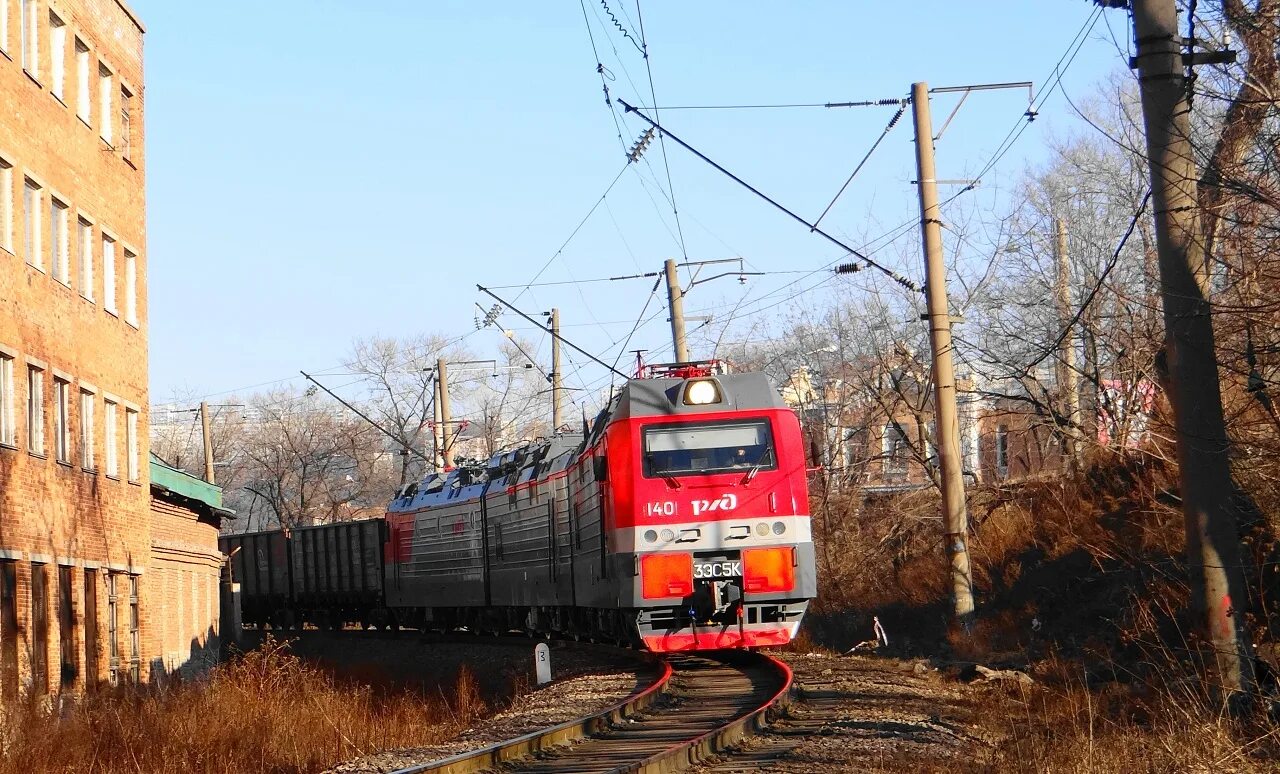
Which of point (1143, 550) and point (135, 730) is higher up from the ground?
point (1143, 550)

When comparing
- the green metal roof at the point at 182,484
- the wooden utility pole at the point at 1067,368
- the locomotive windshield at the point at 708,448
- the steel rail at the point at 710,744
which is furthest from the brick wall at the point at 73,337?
the wooden utility pole at the point at 1067,368

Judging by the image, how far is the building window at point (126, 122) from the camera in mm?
27719

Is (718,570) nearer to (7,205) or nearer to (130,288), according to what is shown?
(7,205)

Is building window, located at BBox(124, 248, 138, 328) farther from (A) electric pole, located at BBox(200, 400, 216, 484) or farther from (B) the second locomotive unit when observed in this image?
(A) electric pole, located at BBox(200, 400, 216, 484)

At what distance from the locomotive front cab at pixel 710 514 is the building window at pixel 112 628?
11.4 meters

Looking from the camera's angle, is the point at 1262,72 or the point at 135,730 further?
the point at 135,730

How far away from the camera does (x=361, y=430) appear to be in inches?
3450

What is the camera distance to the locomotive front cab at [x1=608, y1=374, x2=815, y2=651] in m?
18.8

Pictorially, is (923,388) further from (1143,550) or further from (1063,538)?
(1143,550)

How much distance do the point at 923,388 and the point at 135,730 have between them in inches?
896

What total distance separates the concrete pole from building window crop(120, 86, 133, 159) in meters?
10.1

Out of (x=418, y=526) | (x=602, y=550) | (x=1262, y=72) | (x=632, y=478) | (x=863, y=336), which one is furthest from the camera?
(x=863, y=336)

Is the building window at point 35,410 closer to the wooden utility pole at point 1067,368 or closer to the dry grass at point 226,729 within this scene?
the dry grass at point 226,729

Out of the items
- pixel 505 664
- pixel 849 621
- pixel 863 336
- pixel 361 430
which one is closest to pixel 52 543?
pixel 505 664
